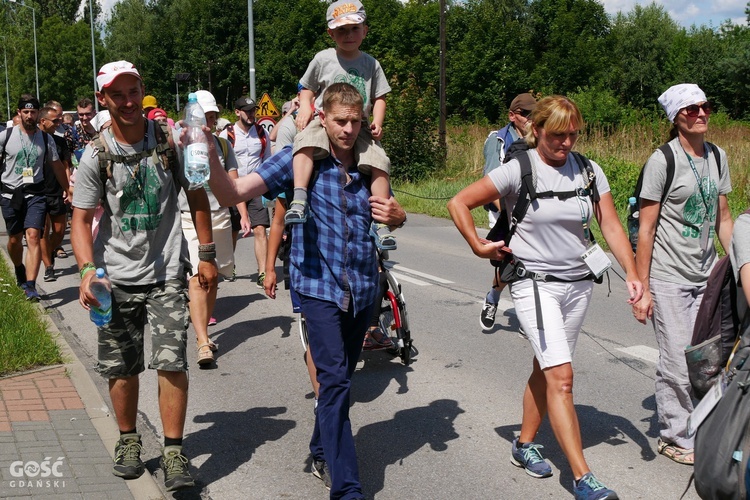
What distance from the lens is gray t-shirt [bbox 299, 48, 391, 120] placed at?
634 cm

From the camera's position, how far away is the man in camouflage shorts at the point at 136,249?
4.33 metres

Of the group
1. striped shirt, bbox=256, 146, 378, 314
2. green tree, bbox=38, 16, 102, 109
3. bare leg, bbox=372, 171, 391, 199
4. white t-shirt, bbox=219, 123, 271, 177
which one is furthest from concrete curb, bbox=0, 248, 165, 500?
green tree, bbox=38, 16, 102, 109

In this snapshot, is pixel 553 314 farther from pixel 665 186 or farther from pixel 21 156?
pixel 21 156

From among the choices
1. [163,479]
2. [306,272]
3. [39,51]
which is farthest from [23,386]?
[39,51]

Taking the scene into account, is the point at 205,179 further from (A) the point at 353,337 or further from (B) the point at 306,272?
(A) the point at 353,337

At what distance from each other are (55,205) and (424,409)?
6306 millimetres

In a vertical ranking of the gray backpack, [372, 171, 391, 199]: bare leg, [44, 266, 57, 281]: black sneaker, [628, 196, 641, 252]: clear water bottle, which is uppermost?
[372, 171, 391, 199]: bare leg

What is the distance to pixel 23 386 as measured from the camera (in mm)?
5926

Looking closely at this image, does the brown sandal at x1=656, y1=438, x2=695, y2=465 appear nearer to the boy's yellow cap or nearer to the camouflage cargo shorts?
the camouflage cargo shorts

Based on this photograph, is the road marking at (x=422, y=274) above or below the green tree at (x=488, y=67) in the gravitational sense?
below

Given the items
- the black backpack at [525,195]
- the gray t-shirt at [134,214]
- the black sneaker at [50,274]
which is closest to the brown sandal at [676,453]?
the black backpack at [525,195]

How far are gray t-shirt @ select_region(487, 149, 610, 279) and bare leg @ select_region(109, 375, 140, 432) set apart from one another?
6.88ft

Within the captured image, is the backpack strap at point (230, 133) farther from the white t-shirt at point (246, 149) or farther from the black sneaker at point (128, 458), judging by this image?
the black sneaker at point (128, 458)

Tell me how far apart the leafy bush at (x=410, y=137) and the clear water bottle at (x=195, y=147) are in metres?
19.3
